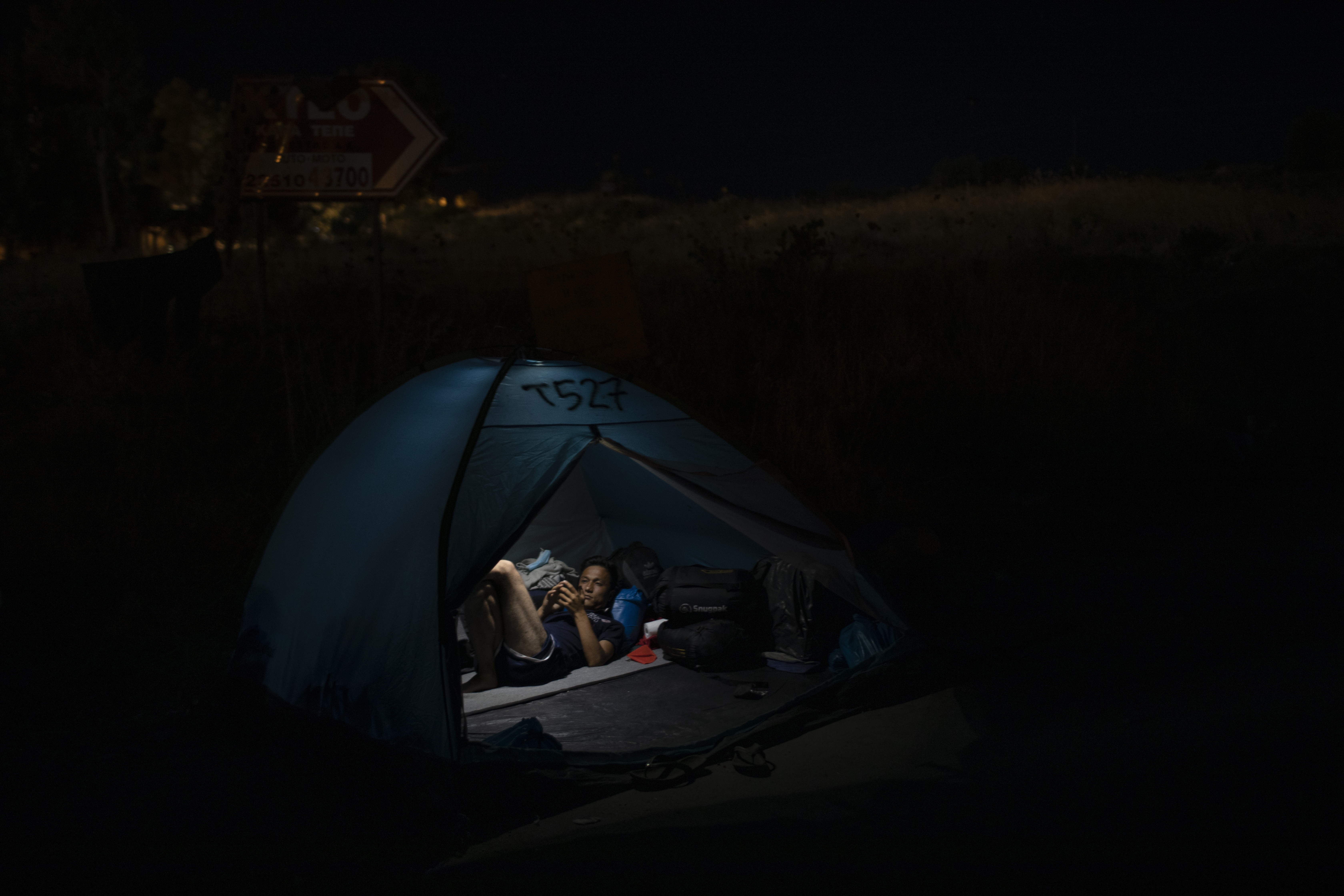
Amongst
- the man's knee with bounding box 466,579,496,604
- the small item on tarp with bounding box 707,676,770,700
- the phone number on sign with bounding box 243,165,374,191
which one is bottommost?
the small item on tarp with bounding box 707,676,770,700

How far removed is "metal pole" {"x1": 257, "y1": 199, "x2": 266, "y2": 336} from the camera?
289 inches

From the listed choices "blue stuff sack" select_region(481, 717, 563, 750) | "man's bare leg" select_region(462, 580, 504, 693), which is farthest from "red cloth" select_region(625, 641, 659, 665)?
"blue stuff sack" select_region(481, 717, 563, 750)

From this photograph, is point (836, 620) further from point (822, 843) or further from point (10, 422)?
point (10, 422)

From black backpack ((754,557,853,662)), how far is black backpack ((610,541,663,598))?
0.87 m

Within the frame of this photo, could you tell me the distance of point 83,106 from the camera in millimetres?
29984

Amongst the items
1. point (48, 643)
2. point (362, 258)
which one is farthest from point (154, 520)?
point (362, 258)

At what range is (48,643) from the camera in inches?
209

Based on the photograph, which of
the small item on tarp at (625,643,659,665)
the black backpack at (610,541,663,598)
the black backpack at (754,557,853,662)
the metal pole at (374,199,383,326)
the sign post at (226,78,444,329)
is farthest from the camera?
the metal pole at (374,199,383,326)

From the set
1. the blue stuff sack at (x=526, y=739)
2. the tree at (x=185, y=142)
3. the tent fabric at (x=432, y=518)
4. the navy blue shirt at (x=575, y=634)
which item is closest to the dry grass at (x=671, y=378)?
the tent fabric at (x=432, y=518)

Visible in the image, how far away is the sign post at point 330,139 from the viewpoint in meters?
7.28

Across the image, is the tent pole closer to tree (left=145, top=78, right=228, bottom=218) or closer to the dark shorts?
the dark shorts

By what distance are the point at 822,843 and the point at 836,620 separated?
6.25ft

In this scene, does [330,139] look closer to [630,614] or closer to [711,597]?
[630,614]

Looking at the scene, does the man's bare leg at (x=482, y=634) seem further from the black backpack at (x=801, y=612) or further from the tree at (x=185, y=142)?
the tree at (x=185, y=142)
